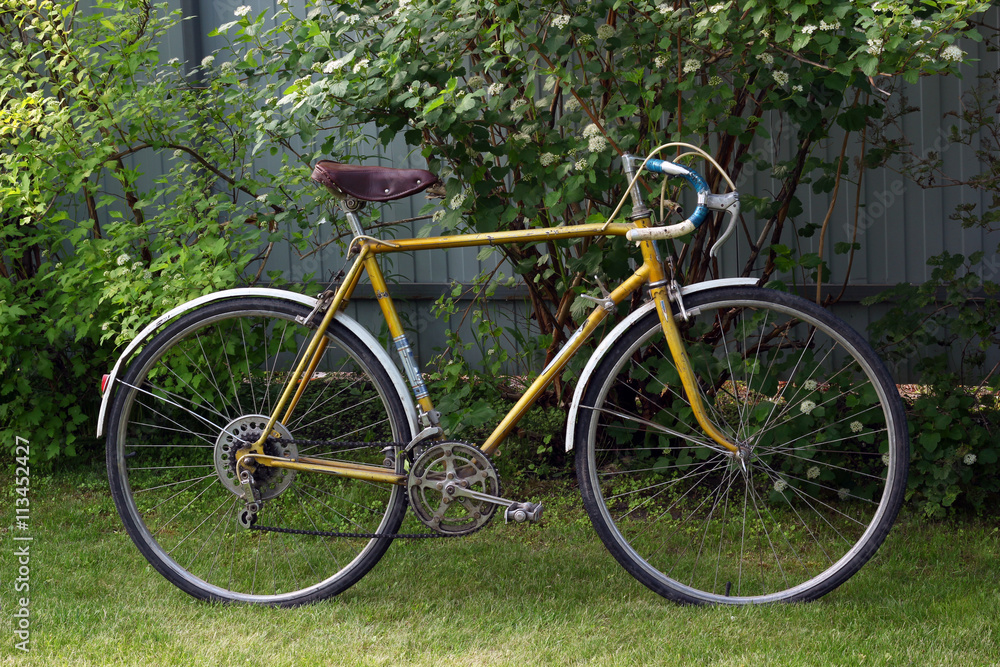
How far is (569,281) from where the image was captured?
10.1 ft

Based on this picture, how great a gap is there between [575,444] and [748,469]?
54 cm

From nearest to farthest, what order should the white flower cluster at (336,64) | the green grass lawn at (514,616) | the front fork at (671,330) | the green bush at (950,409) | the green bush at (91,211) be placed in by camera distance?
the green grass lawn at (514,616), the front fork at (671,330), the white flower cluster at (336,64), the green bush at (950,409), the green bush at (91,211)

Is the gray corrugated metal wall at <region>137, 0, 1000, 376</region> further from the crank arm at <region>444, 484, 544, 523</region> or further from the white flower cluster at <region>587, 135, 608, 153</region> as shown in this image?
the crank arm at <region>444, 484, 544, 523</region>

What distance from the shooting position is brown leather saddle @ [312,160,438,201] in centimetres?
241

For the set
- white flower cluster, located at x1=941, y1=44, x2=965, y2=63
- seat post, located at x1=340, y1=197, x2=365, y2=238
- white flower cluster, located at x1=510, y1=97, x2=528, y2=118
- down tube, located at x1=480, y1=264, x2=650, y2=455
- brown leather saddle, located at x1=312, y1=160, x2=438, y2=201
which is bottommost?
down tube, located at x1=480, y1=264, x2=650, y2=455

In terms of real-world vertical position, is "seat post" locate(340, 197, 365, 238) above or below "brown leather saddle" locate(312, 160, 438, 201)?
below

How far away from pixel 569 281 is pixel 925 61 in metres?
1.31

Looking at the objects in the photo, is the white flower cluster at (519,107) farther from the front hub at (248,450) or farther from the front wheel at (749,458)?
the front hub at (248,450)

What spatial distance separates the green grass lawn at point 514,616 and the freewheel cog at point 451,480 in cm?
28

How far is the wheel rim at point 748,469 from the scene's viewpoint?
255 cm

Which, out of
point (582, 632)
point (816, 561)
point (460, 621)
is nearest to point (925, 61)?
point (816, 561)

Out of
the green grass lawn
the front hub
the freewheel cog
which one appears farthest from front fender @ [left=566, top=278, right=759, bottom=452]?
the front hub

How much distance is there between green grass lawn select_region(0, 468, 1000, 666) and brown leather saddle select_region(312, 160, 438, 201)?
1.19 meters

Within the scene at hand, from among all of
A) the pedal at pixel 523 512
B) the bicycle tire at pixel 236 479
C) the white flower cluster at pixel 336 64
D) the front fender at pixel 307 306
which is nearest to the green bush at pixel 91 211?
the bicycle tire at pixel 236 479
